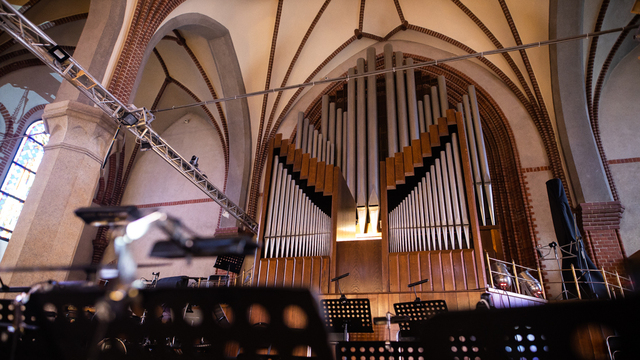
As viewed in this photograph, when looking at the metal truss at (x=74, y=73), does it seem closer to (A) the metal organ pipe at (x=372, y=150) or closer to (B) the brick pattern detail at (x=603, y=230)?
(A) the metal organ pipe at (x=372, y=150)

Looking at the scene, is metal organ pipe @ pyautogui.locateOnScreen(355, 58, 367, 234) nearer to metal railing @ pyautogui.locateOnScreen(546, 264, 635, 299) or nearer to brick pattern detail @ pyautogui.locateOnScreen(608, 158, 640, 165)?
metal railing @ pyautogui.locateOnScreen(546, 264, 635, 299)

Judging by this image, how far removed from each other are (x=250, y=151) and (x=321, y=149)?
2431 mm

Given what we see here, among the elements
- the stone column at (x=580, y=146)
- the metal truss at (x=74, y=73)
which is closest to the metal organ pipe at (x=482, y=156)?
the stone column at (x=580, y=146)

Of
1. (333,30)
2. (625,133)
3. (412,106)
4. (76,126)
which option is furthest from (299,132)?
(625,133)

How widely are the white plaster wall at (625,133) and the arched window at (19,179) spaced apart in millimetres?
14214

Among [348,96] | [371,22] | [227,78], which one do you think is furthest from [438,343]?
[371,22]

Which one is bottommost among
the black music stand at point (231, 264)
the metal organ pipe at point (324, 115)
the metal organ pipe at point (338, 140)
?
the black music stand at point (231, 264)

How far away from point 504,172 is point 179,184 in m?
9.74

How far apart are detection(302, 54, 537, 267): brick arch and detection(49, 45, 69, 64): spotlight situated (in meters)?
6.13

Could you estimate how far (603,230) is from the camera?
8094mm

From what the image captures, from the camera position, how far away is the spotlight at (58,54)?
5.75 m

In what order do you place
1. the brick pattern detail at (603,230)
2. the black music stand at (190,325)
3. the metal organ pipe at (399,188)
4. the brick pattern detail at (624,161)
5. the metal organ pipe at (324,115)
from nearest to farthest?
the black music stand at (190,325), the metal organ pipe at (399,188), the brick pattern detail at (603,230), the brick pattern detail at (624,161), the metal organ pipe at (324,115)

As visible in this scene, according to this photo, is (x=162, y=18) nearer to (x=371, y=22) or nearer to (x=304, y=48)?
(x=304, y=48)

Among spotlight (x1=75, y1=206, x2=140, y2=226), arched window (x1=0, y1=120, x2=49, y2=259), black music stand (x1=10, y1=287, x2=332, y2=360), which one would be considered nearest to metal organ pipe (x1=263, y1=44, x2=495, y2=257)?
black music stand (x1=10, y1=287, x2=332, y2=360)
